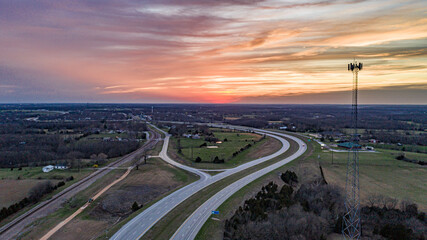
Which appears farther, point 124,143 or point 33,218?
point 124,143

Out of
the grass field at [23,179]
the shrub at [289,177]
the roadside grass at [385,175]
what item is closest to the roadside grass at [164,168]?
the grass field at [23,179]

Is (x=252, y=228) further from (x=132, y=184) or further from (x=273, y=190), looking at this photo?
(x=132, y=184)

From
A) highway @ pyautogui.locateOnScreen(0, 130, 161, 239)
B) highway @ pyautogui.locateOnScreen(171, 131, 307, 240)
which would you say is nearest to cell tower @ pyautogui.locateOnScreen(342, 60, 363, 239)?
highway @ pyautogui.locateOnScreen(171, 131, 307, 240)

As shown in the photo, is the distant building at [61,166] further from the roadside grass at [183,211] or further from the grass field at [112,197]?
the roadside grass at [183,211]

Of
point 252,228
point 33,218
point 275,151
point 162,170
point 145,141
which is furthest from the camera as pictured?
point 145,141

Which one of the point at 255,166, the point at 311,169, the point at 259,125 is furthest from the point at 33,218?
the point at 259,125

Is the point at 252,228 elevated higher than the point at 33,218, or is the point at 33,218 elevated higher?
the point at 252,228

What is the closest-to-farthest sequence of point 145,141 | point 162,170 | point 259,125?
point 162,170 → point 145,141 → point 259,125

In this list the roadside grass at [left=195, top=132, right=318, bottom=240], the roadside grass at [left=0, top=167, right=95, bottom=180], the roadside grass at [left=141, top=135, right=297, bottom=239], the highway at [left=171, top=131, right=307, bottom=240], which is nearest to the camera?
the roadside grass at [left=141, top=135, right=297, bottom=239]

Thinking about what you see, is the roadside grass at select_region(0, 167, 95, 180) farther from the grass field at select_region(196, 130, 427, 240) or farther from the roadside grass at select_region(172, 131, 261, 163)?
the grass field at select_region(196, 130, 427, 240)
